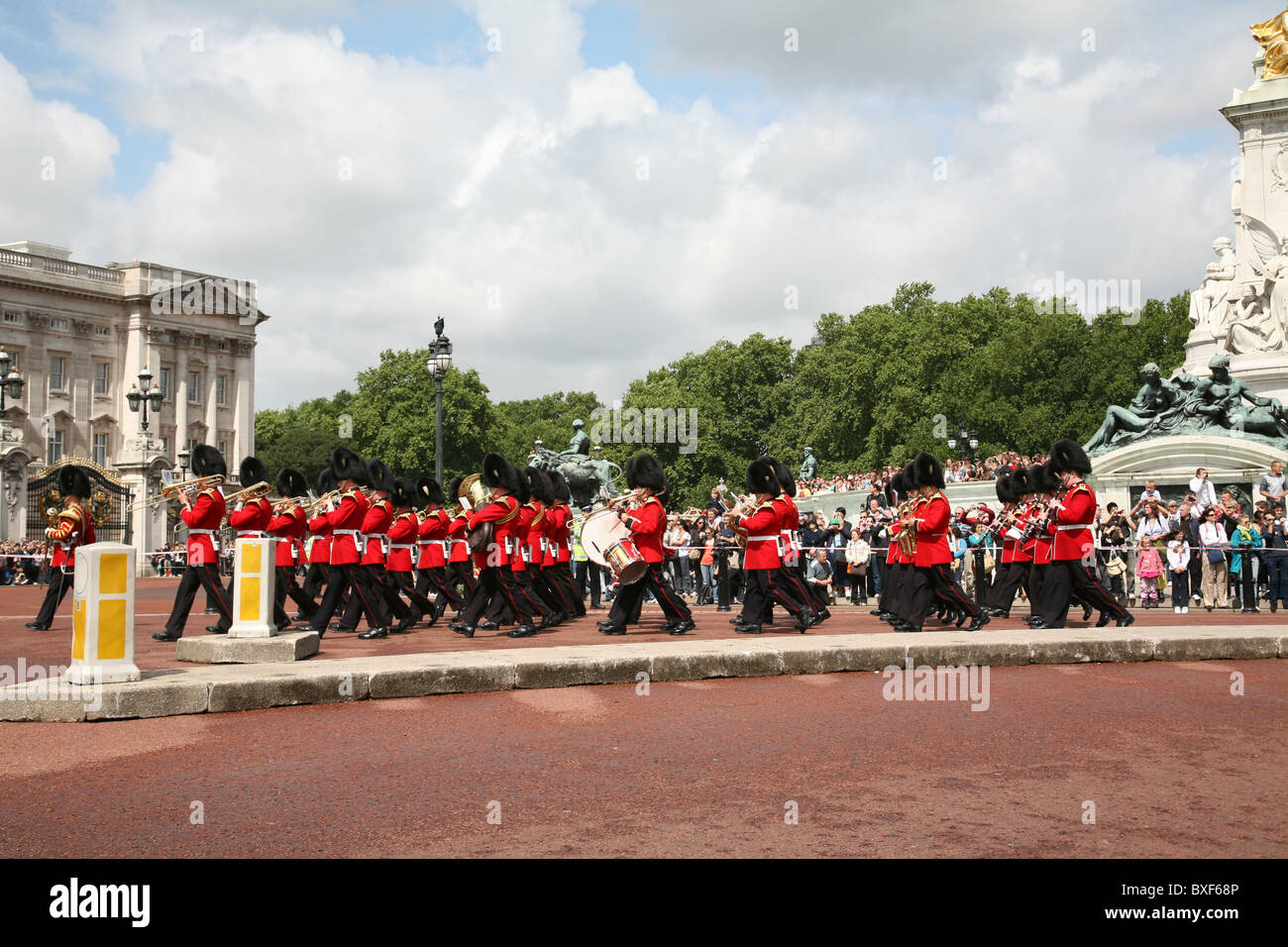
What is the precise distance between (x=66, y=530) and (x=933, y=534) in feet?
32.4

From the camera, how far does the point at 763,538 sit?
43.4ft

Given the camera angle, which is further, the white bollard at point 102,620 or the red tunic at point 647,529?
the red tunic at point 647,529

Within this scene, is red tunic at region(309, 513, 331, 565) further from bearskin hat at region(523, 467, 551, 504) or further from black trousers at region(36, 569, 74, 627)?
black trousers at region(36, 569, 74, 627)

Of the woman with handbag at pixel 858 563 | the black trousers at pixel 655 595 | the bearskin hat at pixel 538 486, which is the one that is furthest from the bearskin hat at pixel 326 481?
the woman with handbag at pixel 858 563

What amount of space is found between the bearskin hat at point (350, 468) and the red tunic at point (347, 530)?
56 centimetres

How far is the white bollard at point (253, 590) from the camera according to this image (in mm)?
10727

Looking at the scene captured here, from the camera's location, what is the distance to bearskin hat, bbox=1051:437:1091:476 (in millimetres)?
13789

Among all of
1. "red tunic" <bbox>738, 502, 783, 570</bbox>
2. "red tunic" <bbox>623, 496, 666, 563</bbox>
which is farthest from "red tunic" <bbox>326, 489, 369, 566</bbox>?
"red tunic" <bbox>738, 502, 783, 570</bbox>

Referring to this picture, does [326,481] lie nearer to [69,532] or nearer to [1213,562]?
[69,532]

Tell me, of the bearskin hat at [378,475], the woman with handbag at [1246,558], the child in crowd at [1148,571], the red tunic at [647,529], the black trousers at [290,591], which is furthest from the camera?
the child in crowd at [1148,571]

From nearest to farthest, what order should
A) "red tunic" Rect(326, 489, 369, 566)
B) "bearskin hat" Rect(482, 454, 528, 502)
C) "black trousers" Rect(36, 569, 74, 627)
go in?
"red tunic" Rect(326, 489, 369, 566)
"bearskin hat" Rect(482, 454, 528, 502)
"black trousers" Rect(36, 569, 74, 627)

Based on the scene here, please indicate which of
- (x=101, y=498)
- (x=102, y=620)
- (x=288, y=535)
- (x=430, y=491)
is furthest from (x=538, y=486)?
(x=101, y=498)

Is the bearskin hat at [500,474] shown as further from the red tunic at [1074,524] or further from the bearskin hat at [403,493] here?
the red tunic at [1074,524]
